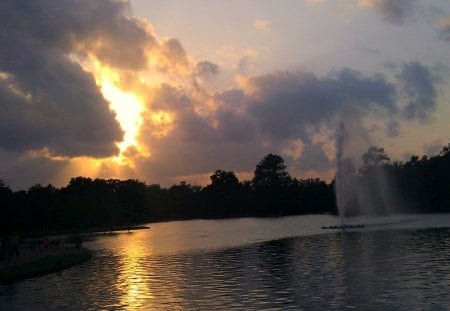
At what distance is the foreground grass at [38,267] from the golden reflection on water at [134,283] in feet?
14.5

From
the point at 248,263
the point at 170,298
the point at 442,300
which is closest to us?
the point at 442,300

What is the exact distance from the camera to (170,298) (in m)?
27.2

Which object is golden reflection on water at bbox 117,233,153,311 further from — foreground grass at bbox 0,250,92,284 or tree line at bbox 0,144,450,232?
tree line at bbox 0,144,450,232

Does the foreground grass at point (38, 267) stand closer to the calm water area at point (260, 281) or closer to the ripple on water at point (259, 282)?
the calm water area at point (260, 281)

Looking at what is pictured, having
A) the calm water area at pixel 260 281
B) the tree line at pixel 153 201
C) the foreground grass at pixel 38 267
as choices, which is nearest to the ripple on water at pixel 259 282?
the calm water area at pixel 260 281

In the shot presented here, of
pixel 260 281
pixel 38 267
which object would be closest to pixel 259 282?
pixel 260 281

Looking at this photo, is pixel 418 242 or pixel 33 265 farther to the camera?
pixel 418 242

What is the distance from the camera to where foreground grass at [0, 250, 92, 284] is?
3866cm

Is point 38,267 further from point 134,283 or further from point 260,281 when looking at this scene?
point 260,281

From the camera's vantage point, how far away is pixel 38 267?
4309 cm

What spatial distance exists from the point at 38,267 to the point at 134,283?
44.4 ft

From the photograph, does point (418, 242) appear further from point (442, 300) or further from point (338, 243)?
point (442, 300)

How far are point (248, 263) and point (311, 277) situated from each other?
30.2 ft

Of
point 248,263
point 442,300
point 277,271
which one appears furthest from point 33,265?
point 442,300
